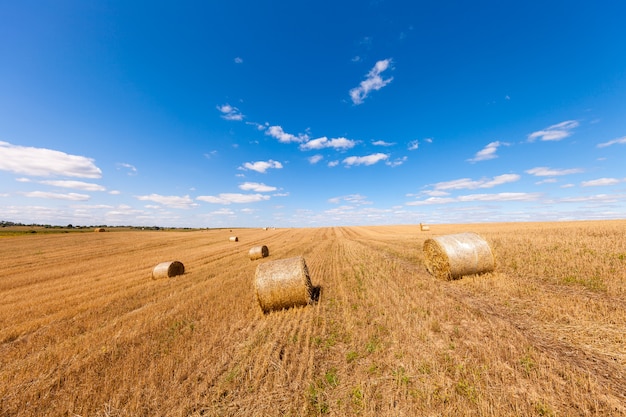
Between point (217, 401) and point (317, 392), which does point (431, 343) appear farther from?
point (217, 401)

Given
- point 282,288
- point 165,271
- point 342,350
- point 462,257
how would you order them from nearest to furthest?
point 342,350 < point 282,288 < point 462,257 < point 165,271

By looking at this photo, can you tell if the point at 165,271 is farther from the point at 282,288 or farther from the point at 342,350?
the point at 342,350

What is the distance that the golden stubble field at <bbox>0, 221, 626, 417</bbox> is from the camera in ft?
12.5

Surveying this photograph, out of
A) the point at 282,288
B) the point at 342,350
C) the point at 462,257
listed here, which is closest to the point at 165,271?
the point at 282,288

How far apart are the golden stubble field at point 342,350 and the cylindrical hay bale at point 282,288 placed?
356mm

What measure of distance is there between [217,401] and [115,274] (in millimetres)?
15529

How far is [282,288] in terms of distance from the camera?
8.16 m

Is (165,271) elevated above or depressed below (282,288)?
below

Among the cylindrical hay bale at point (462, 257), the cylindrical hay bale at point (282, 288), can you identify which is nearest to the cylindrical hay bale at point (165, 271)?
the cylindrical hay bale at point (282, 288)

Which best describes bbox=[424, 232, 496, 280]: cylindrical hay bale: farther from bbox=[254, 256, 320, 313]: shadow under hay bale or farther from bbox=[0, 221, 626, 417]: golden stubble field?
bbox=[254, 256, 320, 313]: shadow under hay bale

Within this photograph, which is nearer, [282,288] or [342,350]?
[342,350]

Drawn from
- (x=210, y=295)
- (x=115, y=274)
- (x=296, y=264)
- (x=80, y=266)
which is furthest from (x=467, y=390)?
(x=80, y=266)

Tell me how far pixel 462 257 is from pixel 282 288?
761cm

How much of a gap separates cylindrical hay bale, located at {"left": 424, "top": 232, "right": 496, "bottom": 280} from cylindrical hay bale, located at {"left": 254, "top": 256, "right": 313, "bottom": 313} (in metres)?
6.11
